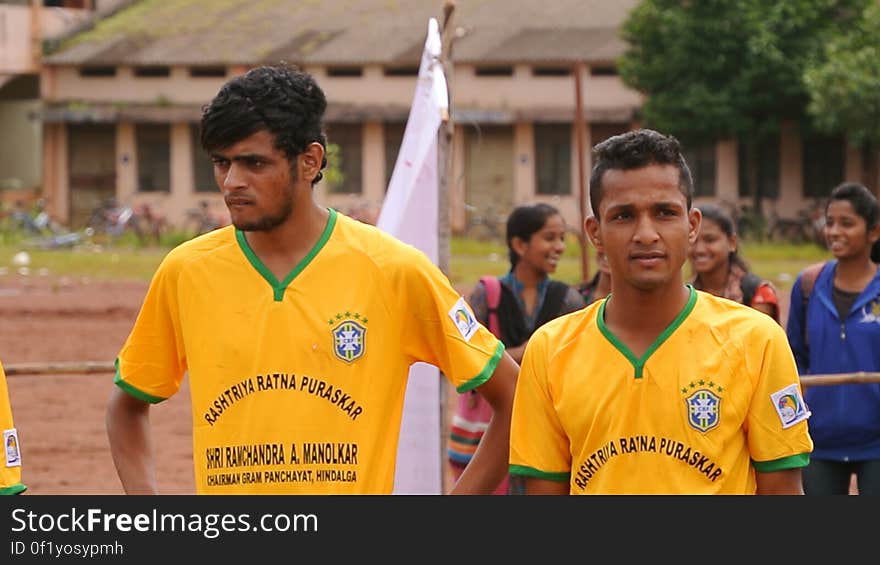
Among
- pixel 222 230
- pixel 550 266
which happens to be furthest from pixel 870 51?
pixel 222 230

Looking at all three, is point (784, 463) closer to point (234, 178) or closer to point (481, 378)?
point (481, 378)

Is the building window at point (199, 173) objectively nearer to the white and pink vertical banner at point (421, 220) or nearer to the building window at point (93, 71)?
the building window at point (93, 71)

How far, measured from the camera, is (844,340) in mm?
6984

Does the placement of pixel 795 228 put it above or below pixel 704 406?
above

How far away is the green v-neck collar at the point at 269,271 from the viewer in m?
4.00

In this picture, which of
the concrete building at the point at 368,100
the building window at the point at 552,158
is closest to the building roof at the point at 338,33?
the concrete building at the point at 368,100

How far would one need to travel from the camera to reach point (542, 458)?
3.75 meters

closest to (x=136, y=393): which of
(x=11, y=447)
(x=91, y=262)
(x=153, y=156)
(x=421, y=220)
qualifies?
(x=11, y=447)

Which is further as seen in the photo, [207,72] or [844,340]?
[207,72]

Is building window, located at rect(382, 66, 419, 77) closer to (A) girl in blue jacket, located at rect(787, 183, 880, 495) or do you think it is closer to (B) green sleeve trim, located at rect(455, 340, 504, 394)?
(A) girl in blue jacket, located at rect(787, 183, 880, 495)

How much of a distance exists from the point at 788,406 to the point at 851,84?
31141 millimetres

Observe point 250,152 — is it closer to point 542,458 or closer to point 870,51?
point 542,458

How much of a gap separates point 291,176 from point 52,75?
134ft

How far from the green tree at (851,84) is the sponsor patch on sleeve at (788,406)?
31.1 metres
